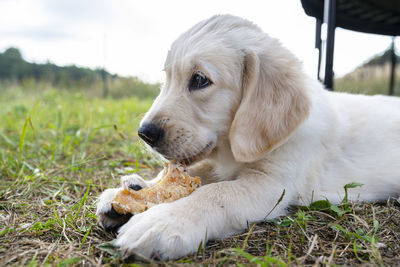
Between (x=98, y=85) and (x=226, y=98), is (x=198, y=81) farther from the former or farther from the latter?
(x=98, y=85)

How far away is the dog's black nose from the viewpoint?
1918 millimetres

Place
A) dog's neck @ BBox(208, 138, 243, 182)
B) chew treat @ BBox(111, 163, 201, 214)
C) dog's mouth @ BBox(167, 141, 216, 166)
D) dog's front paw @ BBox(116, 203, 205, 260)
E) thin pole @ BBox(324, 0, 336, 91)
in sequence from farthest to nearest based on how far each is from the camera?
1. thin pole @ BBox(324, 0, 336, 91)
2. dog's neck @ BBox(208, 138, 243, 182)
3. dog's mouth @ BBox(167, 141, 216, 166)
4. chew treat @ BBox(111, 163, 201, 214)
5. dog's front paw @ BBox(116, 203, 205, 260)

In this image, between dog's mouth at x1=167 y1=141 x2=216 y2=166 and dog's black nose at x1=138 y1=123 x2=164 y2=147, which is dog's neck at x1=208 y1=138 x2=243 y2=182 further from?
dog's black nose at x1=138 y1=123 x2=164 y2=147

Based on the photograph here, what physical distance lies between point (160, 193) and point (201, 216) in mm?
332

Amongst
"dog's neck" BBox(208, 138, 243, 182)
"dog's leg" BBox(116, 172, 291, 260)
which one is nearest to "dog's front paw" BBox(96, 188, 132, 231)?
"dog's leg" BBox(116, 172, 291, 260)

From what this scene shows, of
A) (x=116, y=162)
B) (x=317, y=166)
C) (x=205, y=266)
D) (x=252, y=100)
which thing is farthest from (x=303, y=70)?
(x=116, y=162)

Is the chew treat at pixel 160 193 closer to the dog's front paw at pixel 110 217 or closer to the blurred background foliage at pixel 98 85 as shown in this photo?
the dog's front paw at pixel 110 217

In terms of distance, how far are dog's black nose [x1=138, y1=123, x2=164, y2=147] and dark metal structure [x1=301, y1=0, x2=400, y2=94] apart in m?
2.52

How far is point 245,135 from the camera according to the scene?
198 cm

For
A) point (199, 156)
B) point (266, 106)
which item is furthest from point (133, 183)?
point (266, 106)

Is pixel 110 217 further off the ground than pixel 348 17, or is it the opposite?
pixel 348 17

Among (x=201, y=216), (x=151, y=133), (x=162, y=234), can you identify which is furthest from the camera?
(x=151, y=133)

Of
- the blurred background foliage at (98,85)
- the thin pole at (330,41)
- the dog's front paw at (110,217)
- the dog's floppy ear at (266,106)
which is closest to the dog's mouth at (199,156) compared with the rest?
the dog's floppy ear at (266,106)

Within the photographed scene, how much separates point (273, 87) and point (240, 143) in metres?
0.42
